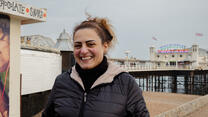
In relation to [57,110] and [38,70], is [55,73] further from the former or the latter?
[57,110]

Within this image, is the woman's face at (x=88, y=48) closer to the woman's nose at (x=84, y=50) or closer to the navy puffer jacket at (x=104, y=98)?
the woman's nose at (x=84, y=50)

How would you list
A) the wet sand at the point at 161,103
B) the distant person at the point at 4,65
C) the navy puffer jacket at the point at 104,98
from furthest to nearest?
the wet sand at the point at 161,103
the distant person at the point at 4,65
the navy puffer jacket at the point at 104,98

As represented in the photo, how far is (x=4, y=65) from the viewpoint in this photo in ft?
17.4

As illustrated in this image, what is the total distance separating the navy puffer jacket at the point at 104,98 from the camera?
5.10 feet

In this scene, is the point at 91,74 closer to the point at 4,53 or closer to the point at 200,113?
the point at 4,53

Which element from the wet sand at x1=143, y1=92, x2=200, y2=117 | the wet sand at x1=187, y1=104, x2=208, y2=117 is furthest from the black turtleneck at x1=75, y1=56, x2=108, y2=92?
the wet sand at x1=187, y1=104, x2=208, y2=117

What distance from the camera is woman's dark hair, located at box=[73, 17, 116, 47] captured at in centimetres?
166

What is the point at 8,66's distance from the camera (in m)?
5.42

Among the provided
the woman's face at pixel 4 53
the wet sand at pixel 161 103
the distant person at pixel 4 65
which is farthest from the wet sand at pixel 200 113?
the woman's face at pixel 4 53

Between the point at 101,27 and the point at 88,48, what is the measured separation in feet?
0.71

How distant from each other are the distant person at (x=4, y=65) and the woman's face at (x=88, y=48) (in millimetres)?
4256

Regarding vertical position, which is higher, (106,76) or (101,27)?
(101,27)

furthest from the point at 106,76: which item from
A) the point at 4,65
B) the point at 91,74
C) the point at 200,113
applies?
the point at 200,113

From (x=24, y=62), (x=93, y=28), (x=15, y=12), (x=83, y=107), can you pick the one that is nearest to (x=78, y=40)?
(x=93, y=28)
